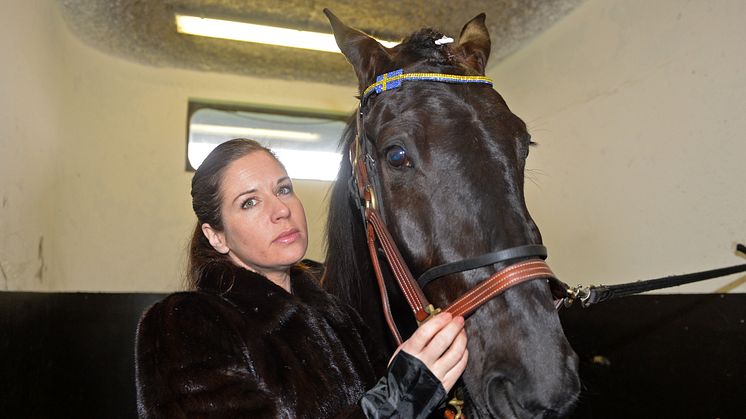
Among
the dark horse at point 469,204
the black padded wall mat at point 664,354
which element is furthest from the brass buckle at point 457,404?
the black padded wall mat at point 664,354

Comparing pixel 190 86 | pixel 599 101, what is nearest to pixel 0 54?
pixel 190 86

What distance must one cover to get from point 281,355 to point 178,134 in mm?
4494

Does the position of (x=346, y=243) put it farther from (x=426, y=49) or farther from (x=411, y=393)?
(x=411, y=393)

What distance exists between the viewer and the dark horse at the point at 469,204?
43.5 inches

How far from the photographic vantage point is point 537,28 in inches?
183

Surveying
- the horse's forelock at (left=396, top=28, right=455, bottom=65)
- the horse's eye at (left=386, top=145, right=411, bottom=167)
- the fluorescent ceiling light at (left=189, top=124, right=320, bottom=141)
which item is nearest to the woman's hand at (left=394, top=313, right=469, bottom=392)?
the horse's eye at (left=386, top=145, right=411, bottom=167)

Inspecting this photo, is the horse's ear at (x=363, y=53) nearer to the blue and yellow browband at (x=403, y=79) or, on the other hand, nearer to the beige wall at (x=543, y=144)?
the blue and yellow browband at (x=403, y=79)

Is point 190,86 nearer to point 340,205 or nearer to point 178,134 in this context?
point 178,134

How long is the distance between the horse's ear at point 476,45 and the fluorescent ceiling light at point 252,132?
3.92m

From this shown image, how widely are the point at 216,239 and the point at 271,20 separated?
3073 millimetres

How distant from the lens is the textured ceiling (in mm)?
4188

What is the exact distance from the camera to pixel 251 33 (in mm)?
4578

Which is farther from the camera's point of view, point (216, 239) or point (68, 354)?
point (68, 354)

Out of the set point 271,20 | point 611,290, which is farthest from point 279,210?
point 271,20
